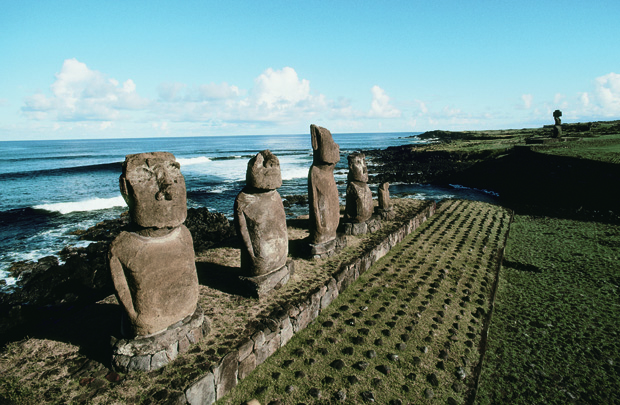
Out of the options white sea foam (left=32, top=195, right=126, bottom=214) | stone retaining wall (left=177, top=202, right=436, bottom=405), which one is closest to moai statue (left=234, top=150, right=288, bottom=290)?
stone retaining wall (left=177, top=202, right=436, bottom=405)

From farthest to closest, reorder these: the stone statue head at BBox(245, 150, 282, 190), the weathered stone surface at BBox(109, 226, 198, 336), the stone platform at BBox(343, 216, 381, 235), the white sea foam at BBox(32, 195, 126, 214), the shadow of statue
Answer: the white sea foam at BBox(32, 195, 126, 214) < the stone platform at BBox(343, 216, 381, 235) < the shadow of statue < the stone statue head at BBox(245, 150, 282, 190) < the weathered stone surface at BBox(109, 226, 198, 336)

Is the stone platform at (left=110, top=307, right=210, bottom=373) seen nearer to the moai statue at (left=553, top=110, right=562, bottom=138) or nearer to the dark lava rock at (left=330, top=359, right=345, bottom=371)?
the dark lava rock at (left=330, top=359, right=345, bottom=371)

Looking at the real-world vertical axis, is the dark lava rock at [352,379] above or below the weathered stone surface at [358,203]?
below

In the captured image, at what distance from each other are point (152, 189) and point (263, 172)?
2280 millimetres

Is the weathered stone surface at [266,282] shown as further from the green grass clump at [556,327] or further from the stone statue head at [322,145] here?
the green grass clump at [556,327]

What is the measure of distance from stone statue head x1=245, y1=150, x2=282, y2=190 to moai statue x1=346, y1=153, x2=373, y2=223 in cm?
471

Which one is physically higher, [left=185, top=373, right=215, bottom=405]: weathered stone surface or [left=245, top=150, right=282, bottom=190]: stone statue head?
[left=245, top=150, right=282, bottom=190]: stone statue head

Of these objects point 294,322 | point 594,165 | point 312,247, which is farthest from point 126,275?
point 594,165

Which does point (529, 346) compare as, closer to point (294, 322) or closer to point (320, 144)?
point (294, 322)

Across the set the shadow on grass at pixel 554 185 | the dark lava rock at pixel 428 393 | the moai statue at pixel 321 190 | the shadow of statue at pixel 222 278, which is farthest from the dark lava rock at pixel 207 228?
the shadow on grass at pixel 554 185

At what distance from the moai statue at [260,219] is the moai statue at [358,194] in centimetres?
448

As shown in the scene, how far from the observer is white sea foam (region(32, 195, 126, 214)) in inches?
909

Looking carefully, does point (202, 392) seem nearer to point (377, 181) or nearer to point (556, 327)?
point (556, 327)

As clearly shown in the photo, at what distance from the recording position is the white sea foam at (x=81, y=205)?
23.1 m
